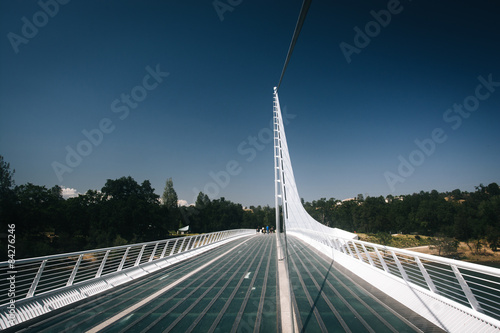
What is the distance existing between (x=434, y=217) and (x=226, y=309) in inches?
3712

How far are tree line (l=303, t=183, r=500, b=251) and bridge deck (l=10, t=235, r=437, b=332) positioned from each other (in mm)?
71792

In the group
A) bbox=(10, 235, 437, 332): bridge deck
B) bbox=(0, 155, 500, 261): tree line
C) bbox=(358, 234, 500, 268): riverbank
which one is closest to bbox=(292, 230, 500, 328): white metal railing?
bbox=(10, 235, 437, 332): bridge deck

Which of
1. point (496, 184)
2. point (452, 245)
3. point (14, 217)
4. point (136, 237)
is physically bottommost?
point (452, 245)

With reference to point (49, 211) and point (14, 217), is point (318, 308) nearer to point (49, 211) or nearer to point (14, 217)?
point (14, 217)

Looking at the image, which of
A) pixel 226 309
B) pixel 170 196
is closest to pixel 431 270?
pixel 226 309

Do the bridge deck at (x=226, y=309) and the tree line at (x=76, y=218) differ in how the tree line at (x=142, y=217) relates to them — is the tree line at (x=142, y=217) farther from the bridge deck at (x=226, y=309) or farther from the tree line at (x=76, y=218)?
the bridge deck at (x=226, y=309)

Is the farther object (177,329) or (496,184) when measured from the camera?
(496,184)

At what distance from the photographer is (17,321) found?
4316 millimetres

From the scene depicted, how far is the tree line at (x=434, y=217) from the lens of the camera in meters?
59.9

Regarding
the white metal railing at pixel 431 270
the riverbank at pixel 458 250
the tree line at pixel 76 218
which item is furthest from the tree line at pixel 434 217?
the tree line at pixel 76 218

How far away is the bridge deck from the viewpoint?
13.9 feet

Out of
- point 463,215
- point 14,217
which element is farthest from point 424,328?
point 463,215

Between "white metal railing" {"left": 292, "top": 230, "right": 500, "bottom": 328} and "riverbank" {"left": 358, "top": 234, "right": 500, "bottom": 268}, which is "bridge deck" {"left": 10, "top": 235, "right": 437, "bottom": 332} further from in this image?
"riverbank" {"left": 358, "top": 234, "right": 500, "bottom": 268}

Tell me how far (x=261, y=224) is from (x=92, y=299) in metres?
105
